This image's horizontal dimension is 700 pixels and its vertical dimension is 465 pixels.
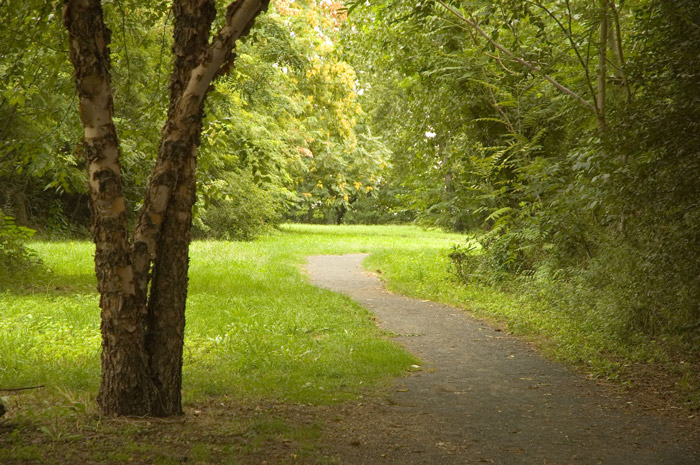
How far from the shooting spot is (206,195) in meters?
6.57

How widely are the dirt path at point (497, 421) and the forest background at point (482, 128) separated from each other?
1.14 metres

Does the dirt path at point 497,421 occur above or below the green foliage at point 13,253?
below

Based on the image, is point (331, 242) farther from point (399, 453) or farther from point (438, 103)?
point (399, 453)

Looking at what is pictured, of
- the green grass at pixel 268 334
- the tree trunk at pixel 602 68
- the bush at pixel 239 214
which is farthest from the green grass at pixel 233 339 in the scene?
the bush at pixel 239 214

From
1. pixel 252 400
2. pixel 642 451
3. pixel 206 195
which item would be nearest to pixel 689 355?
pixel 642 451

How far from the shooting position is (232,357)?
783 cm

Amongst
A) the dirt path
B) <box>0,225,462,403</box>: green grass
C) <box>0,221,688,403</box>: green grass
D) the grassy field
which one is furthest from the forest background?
<box>0,225,462,403</box>: green grass

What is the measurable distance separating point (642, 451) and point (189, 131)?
4436 millimetres

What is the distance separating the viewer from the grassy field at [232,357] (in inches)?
177

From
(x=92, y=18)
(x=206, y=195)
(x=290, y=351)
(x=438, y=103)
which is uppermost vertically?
(x=438, y=103)

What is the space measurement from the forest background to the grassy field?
86cm

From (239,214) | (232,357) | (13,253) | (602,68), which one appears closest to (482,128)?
(602,68)

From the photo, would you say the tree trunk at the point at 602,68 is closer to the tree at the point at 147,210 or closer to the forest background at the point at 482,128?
the forest background at the point at 482,128

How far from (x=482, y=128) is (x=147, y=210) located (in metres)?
12.1
